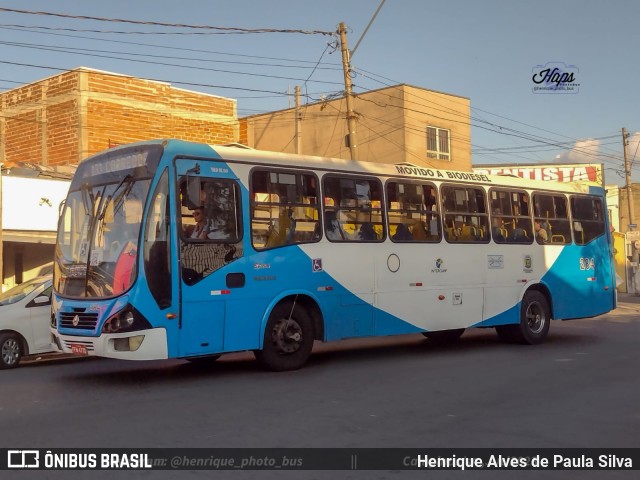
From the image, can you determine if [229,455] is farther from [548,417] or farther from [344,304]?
[344,304]

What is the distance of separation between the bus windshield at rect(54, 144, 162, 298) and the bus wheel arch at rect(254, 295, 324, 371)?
2286 mm

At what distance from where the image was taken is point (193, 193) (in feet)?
32.3

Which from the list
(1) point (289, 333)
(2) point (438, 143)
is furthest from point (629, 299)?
(1) point (289, 333)

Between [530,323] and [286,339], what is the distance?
628 centimetres

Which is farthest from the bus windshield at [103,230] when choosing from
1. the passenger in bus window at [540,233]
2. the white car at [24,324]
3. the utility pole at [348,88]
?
the utility pole at [348,88]

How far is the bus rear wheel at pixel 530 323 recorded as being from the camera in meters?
14.9

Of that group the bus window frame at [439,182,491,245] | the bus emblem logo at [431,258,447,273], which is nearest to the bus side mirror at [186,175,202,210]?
the bus emblem logo at [431,258,447,273]

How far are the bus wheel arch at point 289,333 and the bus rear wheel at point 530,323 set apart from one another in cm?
530

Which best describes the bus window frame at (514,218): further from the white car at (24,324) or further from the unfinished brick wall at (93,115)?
the unfinished brick wall at (93,115)

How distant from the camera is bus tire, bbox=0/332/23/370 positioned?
482 inches

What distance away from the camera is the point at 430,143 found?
108 feet

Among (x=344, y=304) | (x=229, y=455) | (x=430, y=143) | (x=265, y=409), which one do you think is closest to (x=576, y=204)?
(x=344, y=304)

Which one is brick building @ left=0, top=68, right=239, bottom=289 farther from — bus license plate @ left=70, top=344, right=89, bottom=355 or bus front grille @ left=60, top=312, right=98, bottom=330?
bus license plate @ left=70, top=344, right=89, bottom=355

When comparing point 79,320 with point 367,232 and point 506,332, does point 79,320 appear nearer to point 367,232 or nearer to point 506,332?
point 367,232
